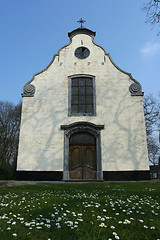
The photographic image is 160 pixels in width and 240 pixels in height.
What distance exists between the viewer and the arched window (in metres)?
11.9

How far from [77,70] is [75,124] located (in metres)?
4.10

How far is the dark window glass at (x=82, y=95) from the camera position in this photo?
12.0 meters

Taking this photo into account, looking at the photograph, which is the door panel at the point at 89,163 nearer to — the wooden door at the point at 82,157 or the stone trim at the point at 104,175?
the wooden door at the point at 82,157

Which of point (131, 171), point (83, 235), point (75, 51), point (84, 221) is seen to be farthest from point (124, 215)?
Answer: point (75, 51)

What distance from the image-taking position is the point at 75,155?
11.2 metres

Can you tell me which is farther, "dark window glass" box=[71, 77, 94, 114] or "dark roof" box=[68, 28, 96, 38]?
"dark roof" box=[68, 28, 96, 38]

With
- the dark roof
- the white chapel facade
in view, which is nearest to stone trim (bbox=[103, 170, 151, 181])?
the white chapel facade

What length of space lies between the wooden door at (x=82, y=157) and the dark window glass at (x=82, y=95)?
69.0 inches

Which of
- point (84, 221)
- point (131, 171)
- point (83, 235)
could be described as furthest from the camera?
point (131, 171)

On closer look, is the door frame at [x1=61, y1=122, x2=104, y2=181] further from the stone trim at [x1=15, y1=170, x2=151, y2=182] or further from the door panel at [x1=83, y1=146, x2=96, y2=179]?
the stone trim at [x1=15, y1=170, x2=151, y2=182]

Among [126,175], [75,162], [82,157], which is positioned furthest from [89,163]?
[126,175]

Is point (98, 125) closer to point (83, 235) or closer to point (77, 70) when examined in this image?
point (77, 70)

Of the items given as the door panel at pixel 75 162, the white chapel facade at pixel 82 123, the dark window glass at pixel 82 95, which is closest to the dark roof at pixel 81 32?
the white chapel facade at pixel 82 123

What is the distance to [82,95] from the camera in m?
12.4
